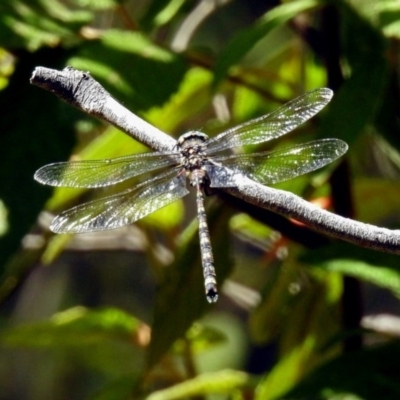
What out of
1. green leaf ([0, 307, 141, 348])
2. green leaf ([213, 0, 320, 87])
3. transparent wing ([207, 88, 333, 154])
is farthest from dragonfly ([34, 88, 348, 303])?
green leaf ([0, 307, 141, 348])

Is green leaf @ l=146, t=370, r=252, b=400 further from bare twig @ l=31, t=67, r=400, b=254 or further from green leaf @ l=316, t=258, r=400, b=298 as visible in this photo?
bare twig @ l=31, t=67, r=400, b=254

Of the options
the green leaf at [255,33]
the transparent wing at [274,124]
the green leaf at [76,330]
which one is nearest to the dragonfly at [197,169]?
the transparent wing at [274,124]

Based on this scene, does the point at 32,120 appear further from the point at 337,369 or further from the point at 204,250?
the point at 337,369

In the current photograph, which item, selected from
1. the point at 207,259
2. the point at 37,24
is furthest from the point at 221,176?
the point at 37,24

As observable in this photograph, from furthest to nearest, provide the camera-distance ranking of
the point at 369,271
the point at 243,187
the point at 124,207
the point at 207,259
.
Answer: the point at 124,207, the point at 207,259, the point at 369,271, the point at 243,187

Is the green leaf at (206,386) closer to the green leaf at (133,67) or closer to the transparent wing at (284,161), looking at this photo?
the transparent wing at (284,161)

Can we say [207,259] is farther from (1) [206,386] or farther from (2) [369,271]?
(1) [206,386]
